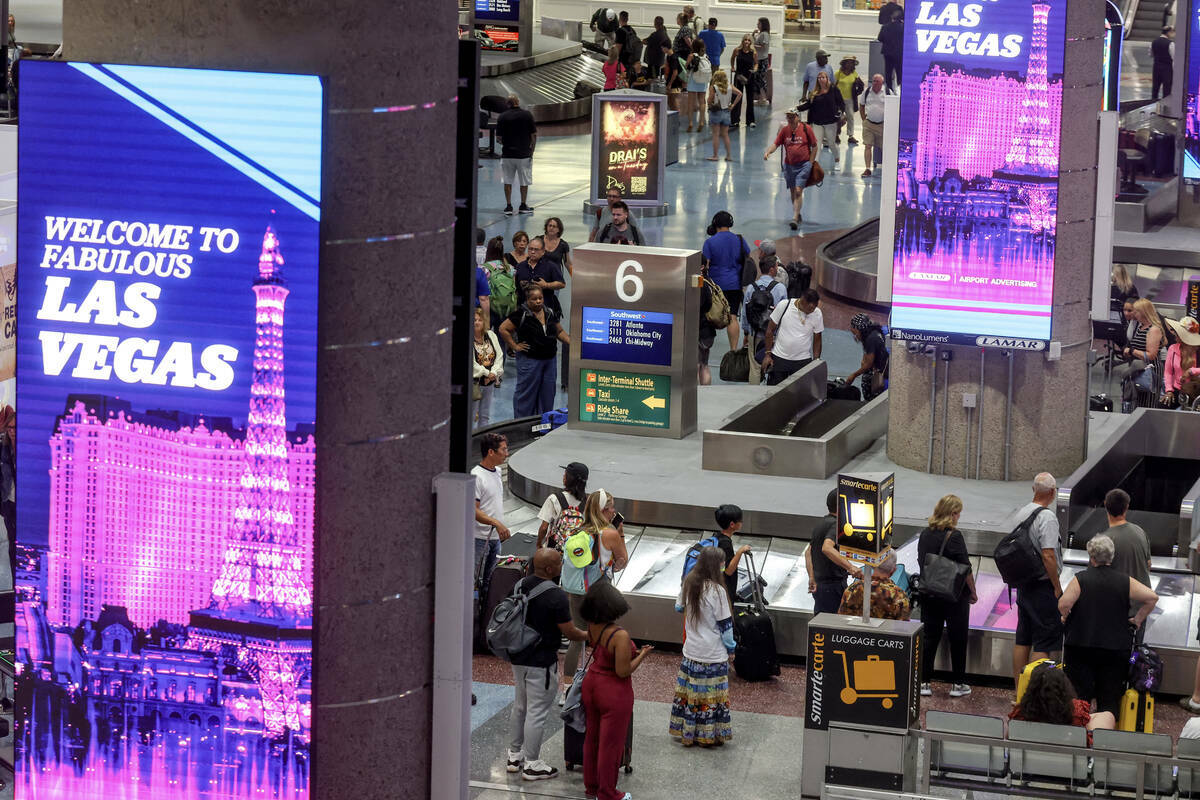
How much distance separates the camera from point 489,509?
37.0ft

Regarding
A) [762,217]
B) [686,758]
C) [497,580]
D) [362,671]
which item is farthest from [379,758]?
[762,217]

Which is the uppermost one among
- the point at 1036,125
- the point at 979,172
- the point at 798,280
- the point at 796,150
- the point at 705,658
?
the point at 1036,125

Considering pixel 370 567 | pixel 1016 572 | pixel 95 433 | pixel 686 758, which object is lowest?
pixel 686 758

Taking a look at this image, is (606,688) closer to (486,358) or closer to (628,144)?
(486,358)

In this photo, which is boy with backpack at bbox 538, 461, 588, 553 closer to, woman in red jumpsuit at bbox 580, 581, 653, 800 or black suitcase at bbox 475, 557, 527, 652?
black suitcase at bbox 475, 557, 527, 652

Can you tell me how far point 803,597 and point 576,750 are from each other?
8.33ft

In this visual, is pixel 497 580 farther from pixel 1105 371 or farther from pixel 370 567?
pixel 1105 371

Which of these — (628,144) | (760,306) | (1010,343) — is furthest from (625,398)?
(628,144)

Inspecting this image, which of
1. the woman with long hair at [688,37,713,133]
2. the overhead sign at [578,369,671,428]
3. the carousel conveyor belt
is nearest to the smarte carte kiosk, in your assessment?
the carousel conveyor belt

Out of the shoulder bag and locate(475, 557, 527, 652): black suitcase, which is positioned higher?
the shoulder bag

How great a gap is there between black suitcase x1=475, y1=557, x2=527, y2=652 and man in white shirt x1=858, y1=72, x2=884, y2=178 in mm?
16219

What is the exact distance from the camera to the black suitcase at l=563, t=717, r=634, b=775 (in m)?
9.62

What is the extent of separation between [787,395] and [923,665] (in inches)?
190

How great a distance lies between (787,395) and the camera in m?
15.6
